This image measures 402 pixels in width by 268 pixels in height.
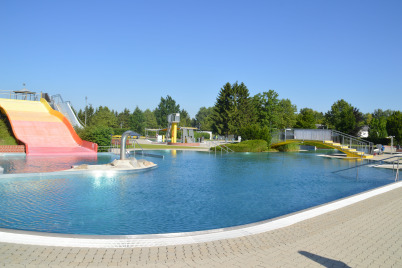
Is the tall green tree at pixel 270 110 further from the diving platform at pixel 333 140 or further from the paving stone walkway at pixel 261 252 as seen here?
the paving stone walkway at pixel 261 252

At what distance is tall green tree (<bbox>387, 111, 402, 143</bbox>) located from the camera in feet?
174

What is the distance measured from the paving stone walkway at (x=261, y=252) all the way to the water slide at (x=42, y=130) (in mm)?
22458

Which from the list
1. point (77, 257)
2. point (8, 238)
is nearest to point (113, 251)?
point (77, 257)

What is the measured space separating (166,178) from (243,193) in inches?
191

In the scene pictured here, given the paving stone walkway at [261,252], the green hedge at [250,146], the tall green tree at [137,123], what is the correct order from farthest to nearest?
the tall green tree at [137,123] → the green hedge at [250,146] → the paving stone walkway at [261,252]

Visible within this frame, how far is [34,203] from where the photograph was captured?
33.1 ft

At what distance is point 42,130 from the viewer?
29.0 m

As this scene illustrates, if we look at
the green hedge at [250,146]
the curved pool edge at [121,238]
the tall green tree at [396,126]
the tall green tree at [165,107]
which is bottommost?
the curved pool edge at [121,238]

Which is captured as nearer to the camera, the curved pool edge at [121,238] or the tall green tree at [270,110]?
the curved pool edge at [121,238]

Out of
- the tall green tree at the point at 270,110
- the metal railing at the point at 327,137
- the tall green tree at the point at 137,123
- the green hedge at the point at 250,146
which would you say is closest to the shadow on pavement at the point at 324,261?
the metal railing at the point at 327,137

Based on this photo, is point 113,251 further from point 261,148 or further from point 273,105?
point 273,105

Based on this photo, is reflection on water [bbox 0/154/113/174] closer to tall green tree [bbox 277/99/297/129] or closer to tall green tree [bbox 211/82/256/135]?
tall green tree [bbox 211/82/256/135]

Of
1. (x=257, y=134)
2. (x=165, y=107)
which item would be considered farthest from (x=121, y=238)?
(x=165, y=107)

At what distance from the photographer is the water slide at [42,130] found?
26375 mm
